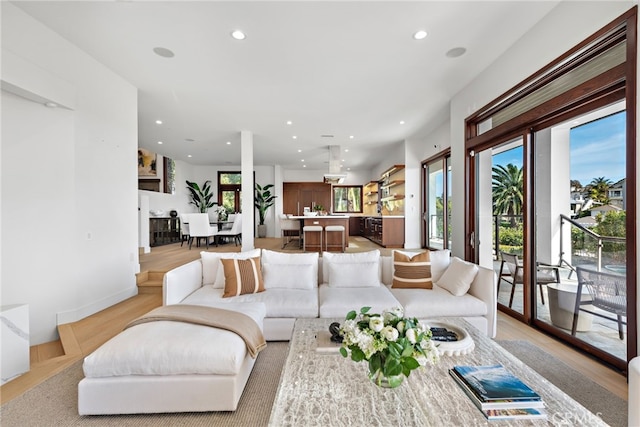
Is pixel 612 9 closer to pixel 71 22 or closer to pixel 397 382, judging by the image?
pixel 397 382

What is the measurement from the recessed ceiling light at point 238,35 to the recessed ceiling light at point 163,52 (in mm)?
905

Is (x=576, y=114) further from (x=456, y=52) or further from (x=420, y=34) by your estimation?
(x=420, y=34)

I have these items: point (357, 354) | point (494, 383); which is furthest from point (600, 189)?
point (357, 354)

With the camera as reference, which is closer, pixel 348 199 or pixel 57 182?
pixel 57 182

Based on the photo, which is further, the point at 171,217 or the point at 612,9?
the point at 171,217

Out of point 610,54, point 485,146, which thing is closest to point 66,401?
point 610,54

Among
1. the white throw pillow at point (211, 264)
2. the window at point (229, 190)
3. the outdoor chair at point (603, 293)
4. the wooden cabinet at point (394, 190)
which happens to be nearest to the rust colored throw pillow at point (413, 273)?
the outdoor chair at point (603, 293)

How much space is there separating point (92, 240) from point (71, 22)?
2411 millimetres

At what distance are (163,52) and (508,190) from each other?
15.4ft

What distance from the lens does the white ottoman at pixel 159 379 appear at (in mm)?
1742

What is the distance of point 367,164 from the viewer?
37.3 feet

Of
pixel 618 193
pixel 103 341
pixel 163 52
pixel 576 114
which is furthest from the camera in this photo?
pixel 163 52

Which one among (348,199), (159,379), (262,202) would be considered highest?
(348,199)

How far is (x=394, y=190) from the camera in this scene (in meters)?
8.92
